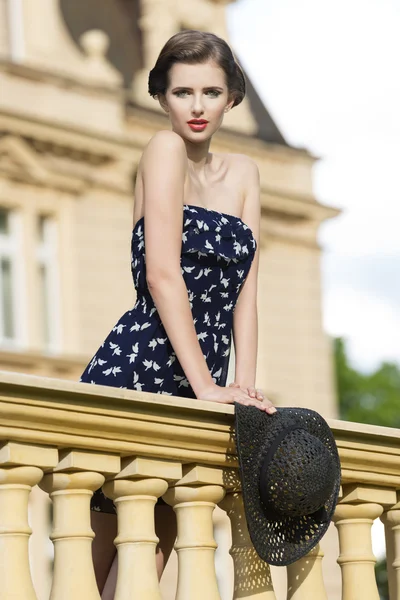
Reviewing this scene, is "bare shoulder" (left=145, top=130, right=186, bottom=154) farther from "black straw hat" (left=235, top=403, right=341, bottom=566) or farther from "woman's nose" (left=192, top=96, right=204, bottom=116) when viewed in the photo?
"black straw hat" (left=235, top=403, right=341, bottom=566)

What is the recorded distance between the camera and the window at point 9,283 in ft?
63.5

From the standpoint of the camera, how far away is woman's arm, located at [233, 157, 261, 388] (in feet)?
12.3

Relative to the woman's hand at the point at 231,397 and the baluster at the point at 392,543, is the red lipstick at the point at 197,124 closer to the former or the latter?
the woman's hand at the point at 231,397

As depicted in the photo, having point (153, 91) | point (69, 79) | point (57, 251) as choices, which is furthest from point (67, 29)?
point (153, 91)

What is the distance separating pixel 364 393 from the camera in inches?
1667

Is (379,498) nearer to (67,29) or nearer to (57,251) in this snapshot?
(57,251)

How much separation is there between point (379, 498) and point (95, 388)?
105 centimetres

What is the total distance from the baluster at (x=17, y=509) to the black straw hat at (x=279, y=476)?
1.49ft

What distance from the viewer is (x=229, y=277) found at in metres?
3.76

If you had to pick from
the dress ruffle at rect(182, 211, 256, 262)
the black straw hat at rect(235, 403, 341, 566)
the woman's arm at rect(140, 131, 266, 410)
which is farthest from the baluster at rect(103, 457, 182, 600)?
the dress ruffle at rect(182, 211, 256, 262)

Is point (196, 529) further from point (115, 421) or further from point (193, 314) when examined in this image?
point (193, 314)

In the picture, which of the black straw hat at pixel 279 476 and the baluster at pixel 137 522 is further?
the black straw hat at pixel 279 476

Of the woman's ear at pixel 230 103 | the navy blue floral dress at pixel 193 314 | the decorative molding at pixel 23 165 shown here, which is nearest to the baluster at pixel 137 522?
the navy blue floral dress at pixel 193 314

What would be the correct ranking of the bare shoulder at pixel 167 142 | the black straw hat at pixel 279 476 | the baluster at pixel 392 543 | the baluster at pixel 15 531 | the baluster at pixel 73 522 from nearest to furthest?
1. the baluster at pixel 15 531
2. the baluster at pixel 73 522
3. the black straw hat at pixel 279 476
4. the bare shoulder at pixel 167 142
5. the baluster at pixel 392 543
